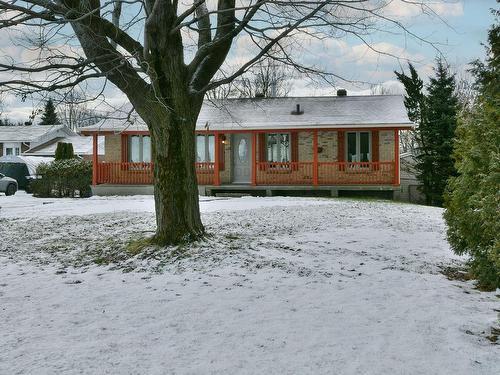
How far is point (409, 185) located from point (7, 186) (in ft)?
60.3

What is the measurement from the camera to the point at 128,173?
66.5 ft

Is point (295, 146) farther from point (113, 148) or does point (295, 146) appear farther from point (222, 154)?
point (113, 148)

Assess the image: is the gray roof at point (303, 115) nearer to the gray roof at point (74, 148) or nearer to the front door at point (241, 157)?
the front door at point (241, 157)

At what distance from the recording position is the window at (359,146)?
1947cm

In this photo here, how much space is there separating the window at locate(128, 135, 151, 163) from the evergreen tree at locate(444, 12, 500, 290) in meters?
16.6

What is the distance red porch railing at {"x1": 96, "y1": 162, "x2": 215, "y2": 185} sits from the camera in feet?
65.5

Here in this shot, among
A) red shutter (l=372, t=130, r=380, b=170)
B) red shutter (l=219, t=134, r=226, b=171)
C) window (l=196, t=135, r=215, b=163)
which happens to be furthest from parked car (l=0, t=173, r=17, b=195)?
red shutter (l=372, t=130, r=380, b=170)

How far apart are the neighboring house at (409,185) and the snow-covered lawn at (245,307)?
42.7 feet

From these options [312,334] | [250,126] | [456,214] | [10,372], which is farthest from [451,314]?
[250,126]

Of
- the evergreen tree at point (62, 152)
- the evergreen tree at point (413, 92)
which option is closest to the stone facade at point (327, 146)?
the evergreen tree at point (413, 92)

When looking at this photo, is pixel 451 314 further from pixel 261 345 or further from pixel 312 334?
pixel 261 345

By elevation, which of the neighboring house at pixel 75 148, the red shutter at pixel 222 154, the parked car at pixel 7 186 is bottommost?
the parked car at pixel 7 186

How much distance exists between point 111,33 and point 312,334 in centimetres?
574

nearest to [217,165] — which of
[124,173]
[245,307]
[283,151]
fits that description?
[283,151]
